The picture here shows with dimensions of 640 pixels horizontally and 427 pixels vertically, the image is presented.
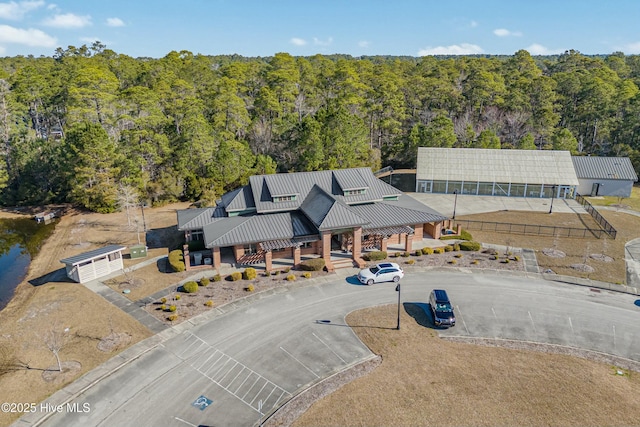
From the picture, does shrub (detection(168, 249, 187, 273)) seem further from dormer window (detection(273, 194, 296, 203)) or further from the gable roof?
dormer window (detection(273, 194, 296, 203))

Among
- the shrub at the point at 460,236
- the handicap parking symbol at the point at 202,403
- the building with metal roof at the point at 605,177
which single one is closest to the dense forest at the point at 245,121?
the building with metal roof at the point at 605,177

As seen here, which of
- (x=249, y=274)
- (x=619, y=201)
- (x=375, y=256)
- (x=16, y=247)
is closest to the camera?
(x=249, y=274)

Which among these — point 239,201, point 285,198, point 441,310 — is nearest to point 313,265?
point 285,198

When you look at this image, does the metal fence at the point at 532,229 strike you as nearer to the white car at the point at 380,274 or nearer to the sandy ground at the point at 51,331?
the white car at the point at 380,274

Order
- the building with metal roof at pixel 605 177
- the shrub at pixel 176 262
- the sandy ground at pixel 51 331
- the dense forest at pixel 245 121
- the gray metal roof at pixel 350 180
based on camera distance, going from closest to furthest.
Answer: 1. the sandy ground at pixel 51 331
2. the shrub at pixel 176 262
3. the gray metal roof at pixel 350 180
4. the dense forest at pixel 245 121
5. the building with metal roof at pixel 605 177

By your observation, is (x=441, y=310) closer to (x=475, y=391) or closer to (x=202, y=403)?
(x=475, y=391)
